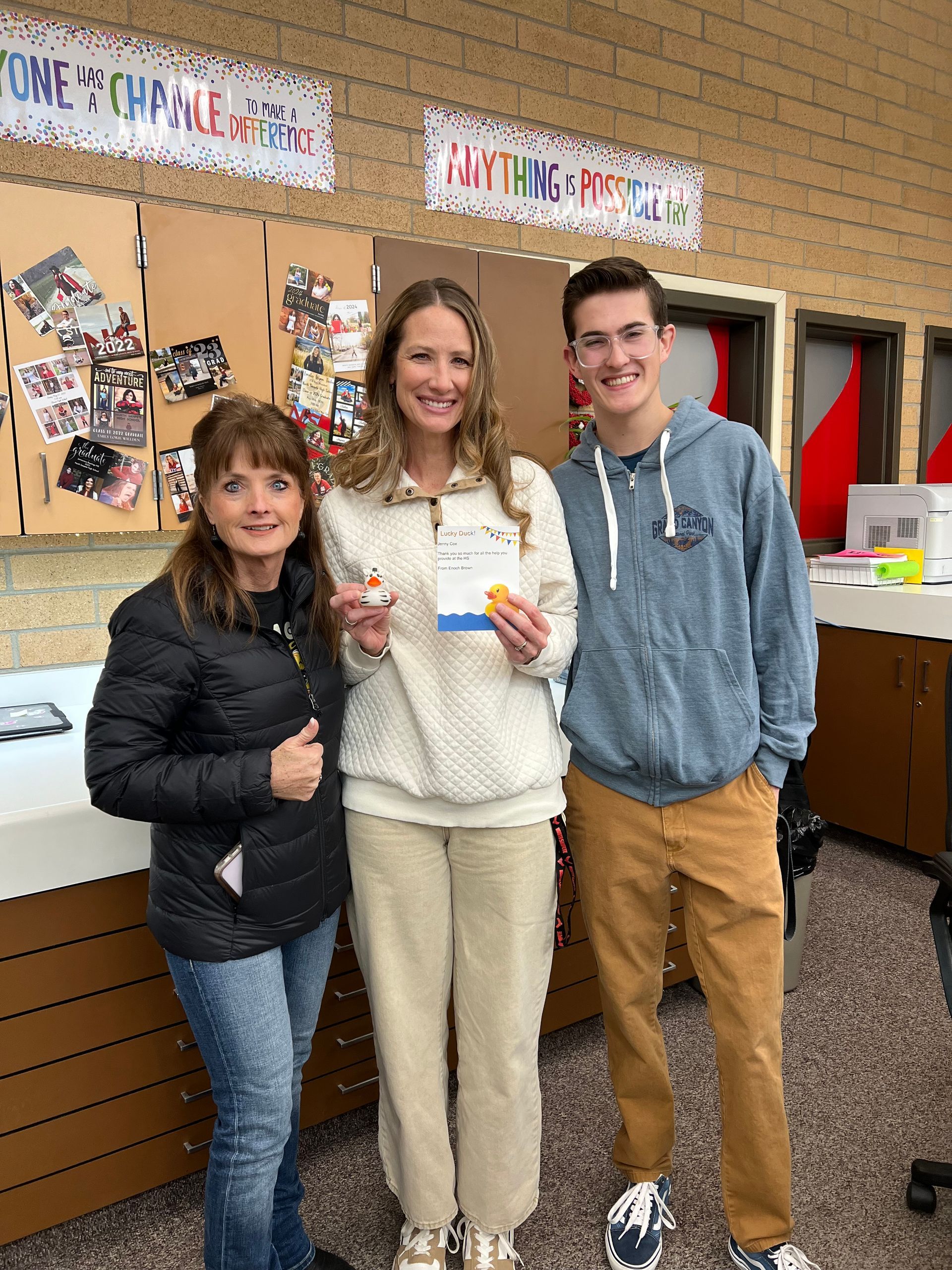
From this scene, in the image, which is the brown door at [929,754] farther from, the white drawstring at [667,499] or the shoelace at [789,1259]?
the white drawstring at [667,499]

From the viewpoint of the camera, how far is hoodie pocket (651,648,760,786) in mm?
1517

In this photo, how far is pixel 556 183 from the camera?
10.8ft

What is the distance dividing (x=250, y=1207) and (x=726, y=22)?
14.4 ft

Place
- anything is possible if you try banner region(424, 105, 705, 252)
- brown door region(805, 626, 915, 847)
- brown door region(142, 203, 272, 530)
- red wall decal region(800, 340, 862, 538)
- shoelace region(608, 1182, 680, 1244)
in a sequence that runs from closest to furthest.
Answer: shoelace region(608, 1182, 680, 1244) → brown door region(142, 203, 272, 530) → anything is possible if you try banner region(424, 105, 705, 252) → brown door region(805, 626, 915, 847) → red wall decal region(800, 340, 862, 538)

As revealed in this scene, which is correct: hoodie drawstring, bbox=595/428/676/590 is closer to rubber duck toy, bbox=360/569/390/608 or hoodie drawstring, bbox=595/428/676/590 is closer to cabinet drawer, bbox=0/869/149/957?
rubber duck toy, bbox=360/569/390/608

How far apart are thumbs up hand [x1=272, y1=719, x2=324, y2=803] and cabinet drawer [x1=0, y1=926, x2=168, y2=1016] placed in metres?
0.65

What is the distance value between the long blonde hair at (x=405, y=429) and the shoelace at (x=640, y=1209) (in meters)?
1.27

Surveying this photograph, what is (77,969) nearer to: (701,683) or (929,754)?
(701,683)

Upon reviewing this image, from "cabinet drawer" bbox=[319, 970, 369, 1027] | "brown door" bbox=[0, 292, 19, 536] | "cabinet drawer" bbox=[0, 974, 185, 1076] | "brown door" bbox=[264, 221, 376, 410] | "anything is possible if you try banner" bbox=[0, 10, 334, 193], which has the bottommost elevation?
"cabinet drawer" bbox=[319, 970, 369, 1027]

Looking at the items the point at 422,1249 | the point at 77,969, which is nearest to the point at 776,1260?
the point at 422,1249

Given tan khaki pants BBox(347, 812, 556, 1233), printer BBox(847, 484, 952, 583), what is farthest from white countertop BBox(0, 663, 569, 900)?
printer BBox(847, 484, 952, 583)

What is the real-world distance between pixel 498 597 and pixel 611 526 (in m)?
0.31

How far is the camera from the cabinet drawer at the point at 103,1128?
64.1 inches

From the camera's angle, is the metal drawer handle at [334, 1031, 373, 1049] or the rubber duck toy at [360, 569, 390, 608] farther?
the metal drawer handle at [334, 1031, 373, 1049]
